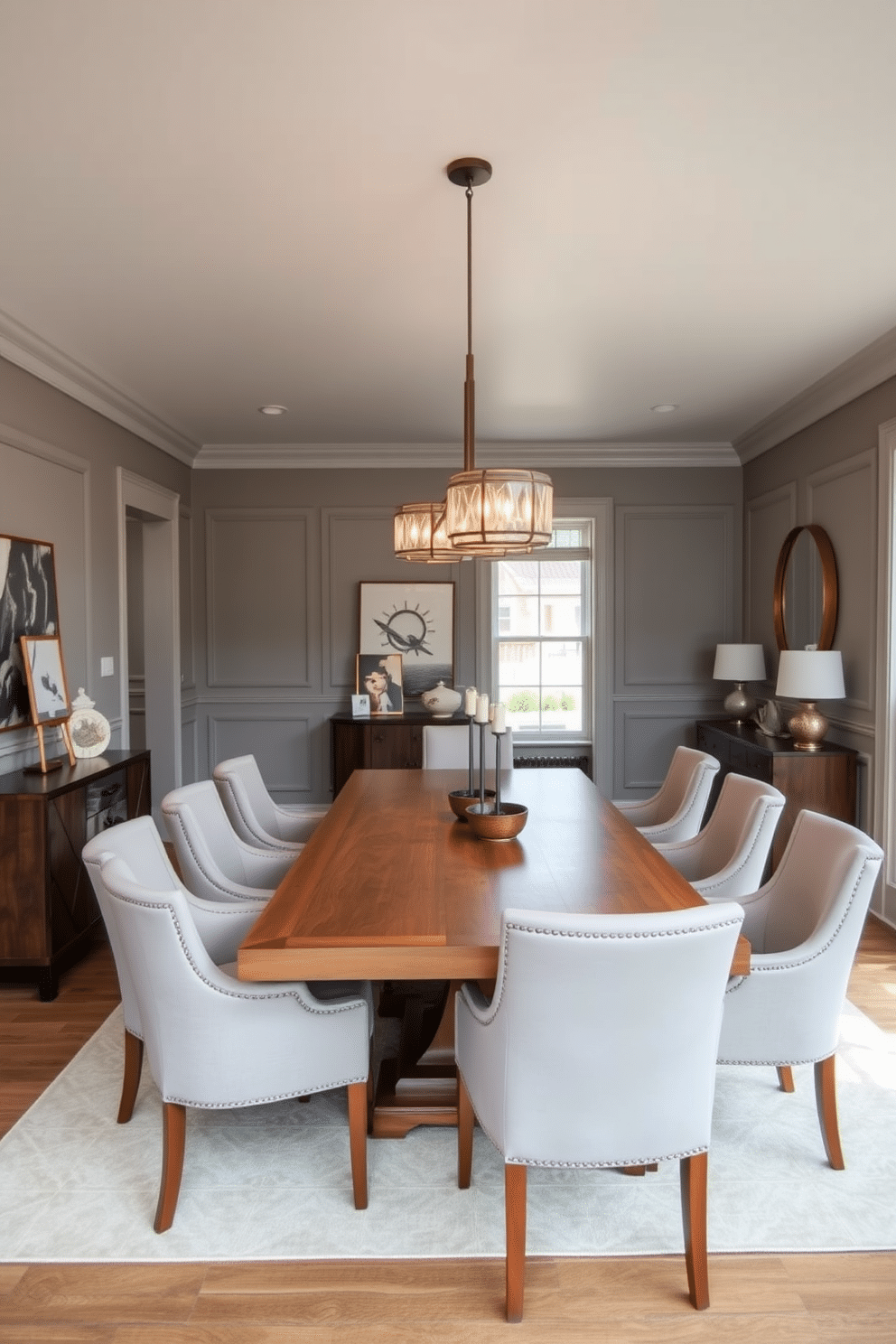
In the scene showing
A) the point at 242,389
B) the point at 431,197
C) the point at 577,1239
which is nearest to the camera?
the point at 577,1239

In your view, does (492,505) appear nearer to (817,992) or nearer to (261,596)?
(817,992)

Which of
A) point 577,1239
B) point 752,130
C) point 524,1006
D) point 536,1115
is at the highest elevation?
point 752,130

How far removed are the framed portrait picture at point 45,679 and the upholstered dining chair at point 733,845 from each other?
2.58m

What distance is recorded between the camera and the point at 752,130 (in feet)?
7.30

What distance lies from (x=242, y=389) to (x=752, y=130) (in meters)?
3.04

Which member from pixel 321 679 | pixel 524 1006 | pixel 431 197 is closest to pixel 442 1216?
pixel 524 1006

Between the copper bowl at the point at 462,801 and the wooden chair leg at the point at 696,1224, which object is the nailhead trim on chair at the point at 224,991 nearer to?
the wooden chair leg at the point at 696,1224

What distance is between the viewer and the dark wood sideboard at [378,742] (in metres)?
5.73

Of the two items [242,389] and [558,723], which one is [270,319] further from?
[558,723]

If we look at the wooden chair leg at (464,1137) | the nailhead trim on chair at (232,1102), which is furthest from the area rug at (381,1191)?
the nailhead trim on chair at (232,1102)

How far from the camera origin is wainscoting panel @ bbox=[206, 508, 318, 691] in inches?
244

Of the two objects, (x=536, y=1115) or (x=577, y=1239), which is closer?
(x=536, y=1115)

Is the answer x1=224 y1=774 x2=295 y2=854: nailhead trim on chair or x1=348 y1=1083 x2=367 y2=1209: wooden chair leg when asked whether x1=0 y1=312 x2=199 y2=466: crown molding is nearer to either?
x1=224 y1=774 x2=295 y2=854: nailhead trim on chair

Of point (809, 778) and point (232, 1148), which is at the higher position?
point (809, 778)
